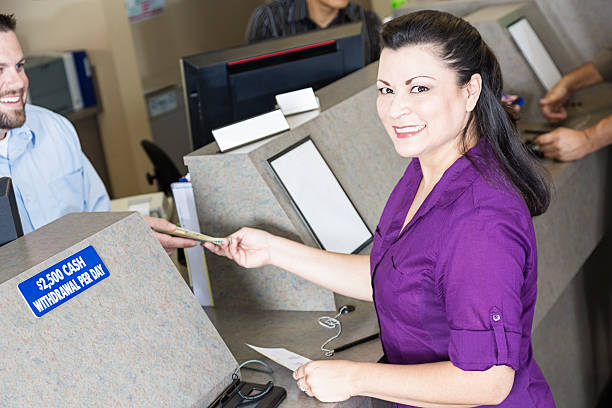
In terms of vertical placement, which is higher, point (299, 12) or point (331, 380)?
point (331, 380)

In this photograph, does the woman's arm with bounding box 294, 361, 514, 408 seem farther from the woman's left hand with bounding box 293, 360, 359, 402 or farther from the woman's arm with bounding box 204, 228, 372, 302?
the woman's arm with bounding box 204, 228, 372, 302

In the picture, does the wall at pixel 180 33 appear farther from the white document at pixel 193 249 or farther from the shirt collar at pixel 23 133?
the white document at pixel 193 249

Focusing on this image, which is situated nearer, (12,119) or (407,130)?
(407,130)

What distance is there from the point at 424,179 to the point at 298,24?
6.62 feet

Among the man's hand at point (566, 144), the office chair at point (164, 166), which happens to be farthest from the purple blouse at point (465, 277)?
the office chair at point (164, 166)

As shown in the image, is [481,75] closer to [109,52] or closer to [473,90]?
[473,90]

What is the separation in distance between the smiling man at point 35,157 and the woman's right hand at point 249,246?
59cm

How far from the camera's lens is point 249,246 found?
1.55m

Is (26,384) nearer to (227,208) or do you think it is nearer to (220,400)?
(220,400)

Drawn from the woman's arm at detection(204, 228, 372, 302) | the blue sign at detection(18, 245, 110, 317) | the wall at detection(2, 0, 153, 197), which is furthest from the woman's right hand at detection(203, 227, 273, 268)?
the wall at detection(2, 0, 153, 197)

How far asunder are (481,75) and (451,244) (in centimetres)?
31

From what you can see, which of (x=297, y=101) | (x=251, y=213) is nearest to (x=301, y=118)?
(x=297, y=101)

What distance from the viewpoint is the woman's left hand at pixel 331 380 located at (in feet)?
3.95

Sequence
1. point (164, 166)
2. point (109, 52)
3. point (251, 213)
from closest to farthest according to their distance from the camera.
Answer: point (251, 213)
point (164, 166)
point (109, 52)
